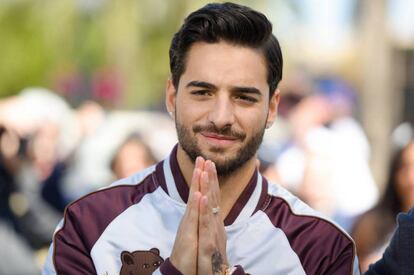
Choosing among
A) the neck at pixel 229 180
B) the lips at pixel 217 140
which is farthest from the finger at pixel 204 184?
the neck at pixel 229 180

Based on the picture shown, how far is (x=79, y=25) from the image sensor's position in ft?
91.6

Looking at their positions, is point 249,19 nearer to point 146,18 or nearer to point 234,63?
point 234,63

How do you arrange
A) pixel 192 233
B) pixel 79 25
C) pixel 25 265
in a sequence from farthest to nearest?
1. pixel 79 25
2. pixel 25 265
3. pixel 192 233

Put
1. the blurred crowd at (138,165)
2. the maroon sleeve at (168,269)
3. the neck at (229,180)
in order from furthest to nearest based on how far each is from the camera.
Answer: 1. the blurred crowd at (138,165)
2. the neck at (229,180)
3. the maroon sleeve at (168,269)

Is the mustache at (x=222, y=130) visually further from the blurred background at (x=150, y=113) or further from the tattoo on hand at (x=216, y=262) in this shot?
the blurred background at (x=150, y=113)

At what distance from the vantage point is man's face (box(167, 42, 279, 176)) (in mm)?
4906

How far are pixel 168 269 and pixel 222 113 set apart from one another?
0.60 m

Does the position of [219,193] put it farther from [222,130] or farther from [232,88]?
[232,88]

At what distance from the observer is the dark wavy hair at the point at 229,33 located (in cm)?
503

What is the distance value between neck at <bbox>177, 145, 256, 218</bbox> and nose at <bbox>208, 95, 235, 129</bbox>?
264mm

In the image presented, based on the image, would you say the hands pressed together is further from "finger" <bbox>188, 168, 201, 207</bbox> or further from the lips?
the lips

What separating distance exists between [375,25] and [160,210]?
15868 mm

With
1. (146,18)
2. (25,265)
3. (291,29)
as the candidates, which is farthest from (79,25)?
(25,265)

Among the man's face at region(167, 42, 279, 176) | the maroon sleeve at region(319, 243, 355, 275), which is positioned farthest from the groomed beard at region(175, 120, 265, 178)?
the maroon sleeve at region(319, 243, 355, 275)
